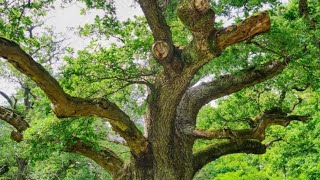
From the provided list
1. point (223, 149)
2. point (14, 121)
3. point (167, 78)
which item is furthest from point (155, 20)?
point (14, 121)

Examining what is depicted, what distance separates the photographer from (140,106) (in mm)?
6617

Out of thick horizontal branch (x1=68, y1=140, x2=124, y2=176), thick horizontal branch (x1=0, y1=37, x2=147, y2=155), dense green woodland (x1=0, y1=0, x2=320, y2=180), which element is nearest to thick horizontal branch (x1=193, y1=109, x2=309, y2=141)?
dense green woodland (x1=0, y1=0, x2=320, y2=180)

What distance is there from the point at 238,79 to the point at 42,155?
3.06 meters

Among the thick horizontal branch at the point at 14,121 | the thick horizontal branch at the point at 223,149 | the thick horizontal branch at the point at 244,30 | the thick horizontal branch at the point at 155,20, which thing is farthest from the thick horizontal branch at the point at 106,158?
the thick horizontal branch at the point at 244,30

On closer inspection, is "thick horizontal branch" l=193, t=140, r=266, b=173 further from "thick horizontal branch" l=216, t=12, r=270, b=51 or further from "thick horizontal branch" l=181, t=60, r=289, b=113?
"thick horizontal branch" l=216, t=12, r=270, b=51

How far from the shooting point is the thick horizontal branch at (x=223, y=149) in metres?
6.20

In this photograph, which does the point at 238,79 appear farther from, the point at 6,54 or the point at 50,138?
the point at 6,54

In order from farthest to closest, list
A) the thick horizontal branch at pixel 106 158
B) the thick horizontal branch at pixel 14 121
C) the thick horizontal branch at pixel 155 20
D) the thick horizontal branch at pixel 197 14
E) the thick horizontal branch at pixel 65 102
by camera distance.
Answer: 1. the thick horizontal branch at pixel 106 158
2. the thick horizontal branch at pixel 14 121
3. the thick horizontal branch at pixel 155 20
4. the thick horizontal branch at pixel 197 14
5. the thick horizontal branch at pixel 65 102

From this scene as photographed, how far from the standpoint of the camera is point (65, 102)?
178 inches

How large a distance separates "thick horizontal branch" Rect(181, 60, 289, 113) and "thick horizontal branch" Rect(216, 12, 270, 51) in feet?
4.76

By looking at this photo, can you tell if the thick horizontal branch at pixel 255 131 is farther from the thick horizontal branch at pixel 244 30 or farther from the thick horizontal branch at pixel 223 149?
the thick horizontal branch at pixel 244 30

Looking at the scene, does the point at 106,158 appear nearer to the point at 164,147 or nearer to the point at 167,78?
the point at 164,147

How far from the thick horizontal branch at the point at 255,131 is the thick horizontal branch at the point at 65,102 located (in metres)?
0.93

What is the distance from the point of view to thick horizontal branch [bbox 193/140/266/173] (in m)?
6.20
